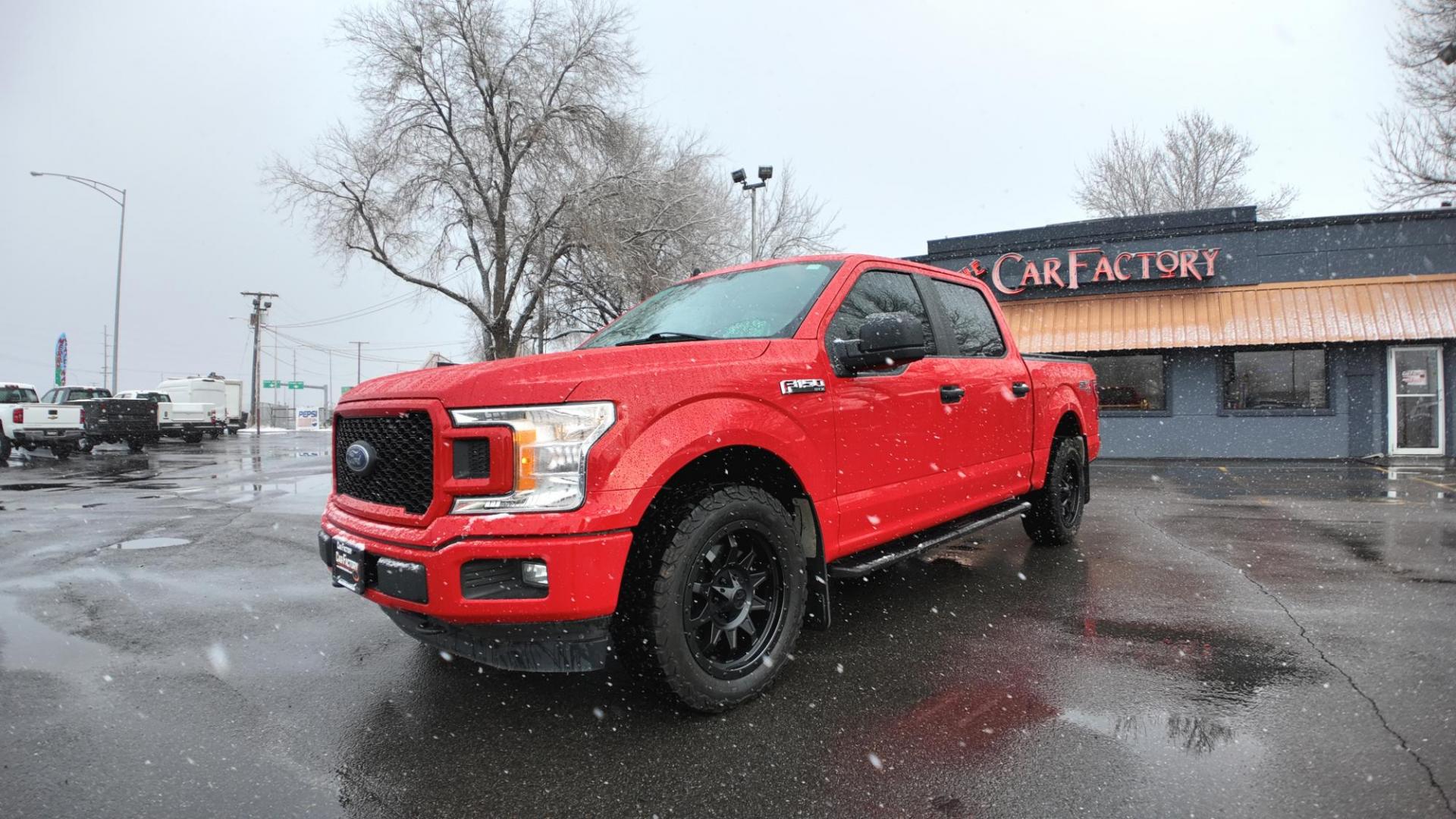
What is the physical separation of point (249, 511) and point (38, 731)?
6.55 meters

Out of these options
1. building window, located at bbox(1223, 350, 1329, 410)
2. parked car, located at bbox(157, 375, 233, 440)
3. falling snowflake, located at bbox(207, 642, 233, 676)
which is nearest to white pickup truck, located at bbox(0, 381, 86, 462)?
parked car, located at bbox(157, 375, 233, 440)

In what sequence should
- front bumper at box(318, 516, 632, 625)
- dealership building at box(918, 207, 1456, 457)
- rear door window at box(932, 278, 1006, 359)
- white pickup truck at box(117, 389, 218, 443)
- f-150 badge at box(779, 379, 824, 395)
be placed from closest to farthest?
front bumper at box(318, 516, 632, 625), f-150 badge at box(779, 379, 824, 395), rear door window at box(932, 278, 1006, 359), dealership building at box(918, 207, 1456, 457), white pickup truck at box(117, 389, 218, 443)

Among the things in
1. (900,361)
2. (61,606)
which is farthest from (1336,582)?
(61,606)

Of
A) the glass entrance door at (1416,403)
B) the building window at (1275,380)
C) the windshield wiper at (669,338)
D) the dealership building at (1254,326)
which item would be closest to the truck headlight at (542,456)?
the windshield wiper at (669,338)

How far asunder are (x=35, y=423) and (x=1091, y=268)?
25834 millimetres

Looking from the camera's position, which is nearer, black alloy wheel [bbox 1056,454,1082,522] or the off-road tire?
the off-road tire

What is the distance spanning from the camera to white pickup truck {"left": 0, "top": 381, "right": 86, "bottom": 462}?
59.8 ft

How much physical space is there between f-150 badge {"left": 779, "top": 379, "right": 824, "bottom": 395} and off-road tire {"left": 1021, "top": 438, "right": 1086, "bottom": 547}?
10.1 ft

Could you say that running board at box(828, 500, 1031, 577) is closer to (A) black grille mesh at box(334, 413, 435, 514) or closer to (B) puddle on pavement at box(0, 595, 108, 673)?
(A) black grille mesh at box(334, 413, 435, 514)

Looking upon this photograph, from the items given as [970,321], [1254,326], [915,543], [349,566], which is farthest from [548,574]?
[1254,326]

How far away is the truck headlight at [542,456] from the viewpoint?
250 cm

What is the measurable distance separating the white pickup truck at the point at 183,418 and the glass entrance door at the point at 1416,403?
3473 centimetres

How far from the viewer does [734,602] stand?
118 inches

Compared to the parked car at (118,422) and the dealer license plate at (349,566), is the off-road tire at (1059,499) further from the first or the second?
the parked car at (118,422)
